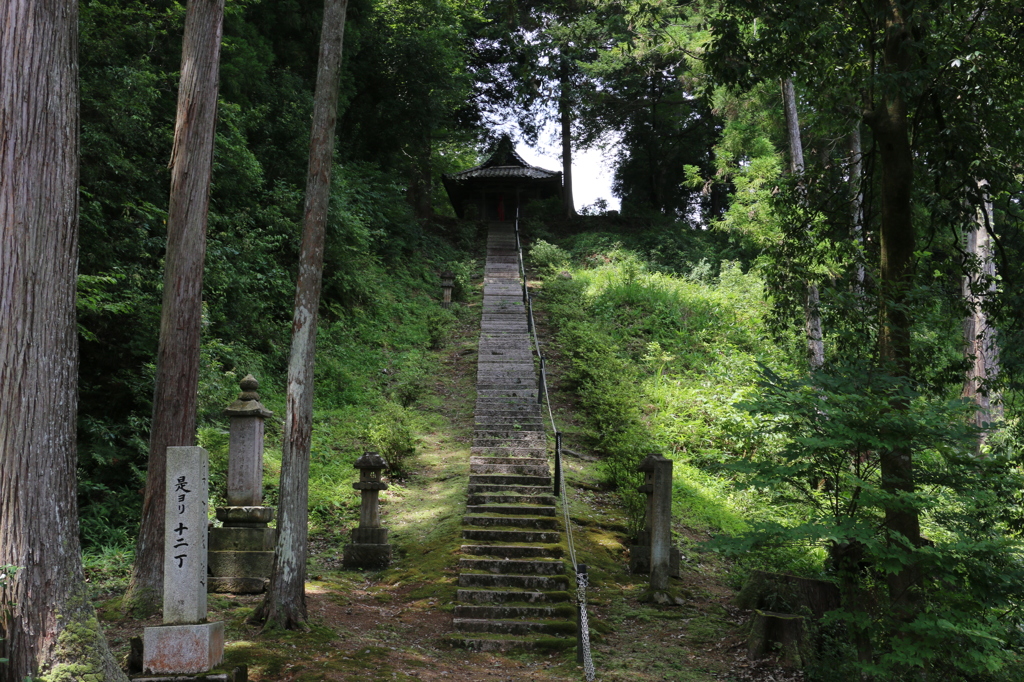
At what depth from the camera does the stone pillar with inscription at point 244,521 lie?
790cm

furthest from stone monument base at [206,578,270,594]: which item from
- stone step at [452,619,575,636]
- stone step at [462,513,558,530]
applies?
stone step at [462,513,558,530]

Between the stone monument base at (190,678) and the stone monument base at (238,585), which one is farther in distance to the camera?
the stone monument base at (238,585)

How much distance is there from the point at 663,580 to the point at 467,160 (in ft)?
90.8

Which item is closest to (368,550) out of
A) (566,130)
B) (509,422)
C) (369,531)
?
(369,531)

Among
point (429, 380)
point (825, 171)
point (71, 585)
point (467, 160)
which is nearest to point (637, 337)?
point (429, 380)

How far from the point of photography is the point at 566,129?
30984 mm

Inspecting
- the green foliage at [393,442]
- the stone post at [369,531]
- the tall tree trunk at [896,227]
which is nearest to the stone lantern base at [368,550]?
the stone post at [369,531]

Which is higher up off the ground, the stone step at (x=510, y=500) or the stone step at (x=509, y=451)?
the stone step at (x=509, y=451)

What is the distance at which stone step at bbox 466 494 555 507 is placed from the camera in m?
10.4

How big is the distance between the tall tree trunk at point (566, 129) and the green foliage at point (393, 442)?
67.6ft

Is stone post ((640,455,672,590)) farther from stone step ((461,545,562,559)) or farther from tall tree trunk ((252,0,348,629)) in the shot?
→ tall tree trunk ((252,0,348,629))

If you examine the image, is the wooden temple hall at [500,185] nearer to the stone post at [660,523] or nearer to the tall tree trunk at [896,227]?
the stone post at [660,523]

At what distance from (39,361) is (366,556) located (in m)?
5.55

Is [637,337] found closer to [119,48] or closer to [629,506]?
[629,506]
